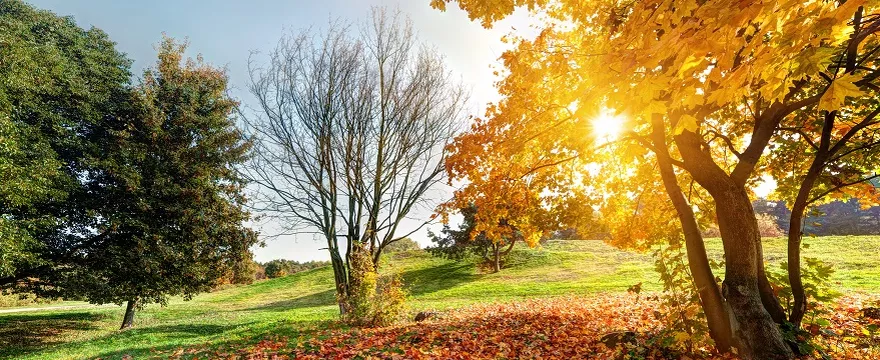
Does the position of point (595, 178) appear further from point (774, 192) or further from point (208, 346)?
point (208, 346)

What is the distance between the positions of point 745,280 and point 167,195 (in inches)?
698

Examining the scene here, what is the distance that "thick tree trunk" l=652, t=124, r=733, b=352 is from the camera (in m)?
5.56

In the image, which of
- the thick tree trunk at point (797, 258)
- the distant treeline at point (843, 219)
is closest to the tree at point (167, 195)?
the thick tree trunk at point (797, 258)

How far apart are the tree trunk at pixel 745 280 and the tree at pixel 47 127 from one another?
16247 mm

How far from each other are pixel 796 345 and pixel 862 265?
21.0 m

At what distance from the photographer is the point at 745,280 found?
213 inches

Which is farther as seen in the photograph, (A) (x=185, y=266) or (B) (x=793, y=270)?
(A) (x=185, y=266)

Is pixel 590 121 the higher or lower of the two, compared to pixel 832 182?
higher

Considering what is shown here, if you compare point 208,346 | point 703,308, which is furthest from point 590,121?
point 208,346

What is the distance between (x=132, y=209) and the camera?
1480cm

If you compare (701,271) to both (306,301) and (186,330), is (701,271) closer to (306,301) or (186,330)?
(186,330)

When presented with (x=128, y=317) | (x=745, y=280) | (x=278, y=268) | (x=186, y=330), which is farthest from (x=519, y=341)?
(x=278, y=268)

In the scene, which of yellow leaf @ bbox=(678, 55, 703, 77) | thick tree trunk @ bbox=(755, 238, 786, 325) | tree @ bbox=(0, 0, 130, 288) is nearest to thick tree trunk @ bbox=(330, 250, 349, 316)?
tree @ bbox=(0, 0, 130, 288)

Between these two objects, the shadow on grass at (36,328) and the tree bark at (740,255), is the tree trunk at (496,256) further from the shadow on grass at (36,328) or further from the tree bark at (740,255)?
the tree bark at (740,255)
